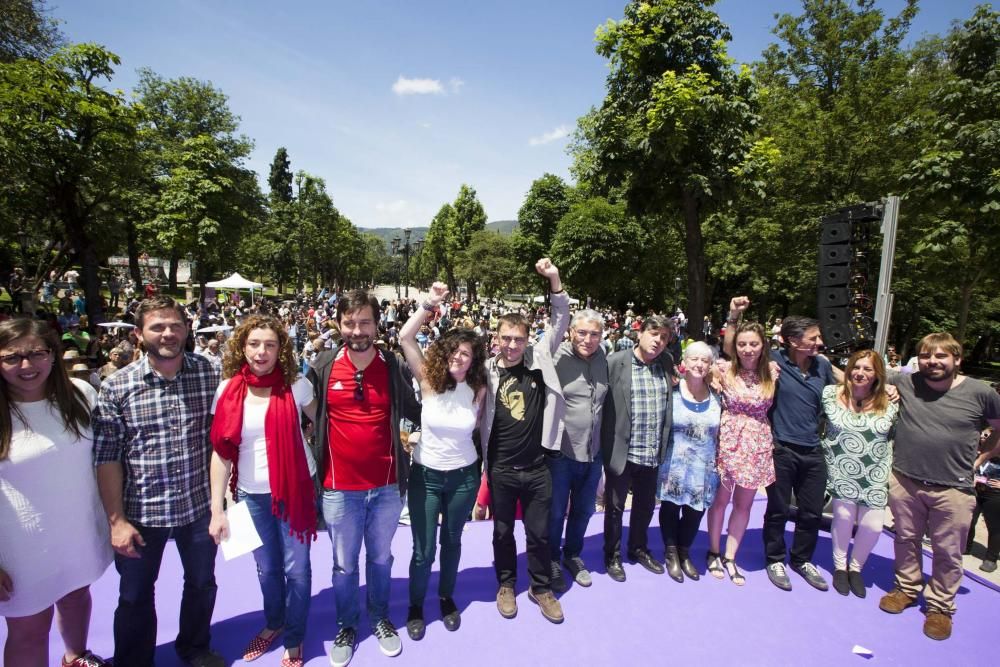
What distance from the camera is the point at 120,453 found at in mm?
2045

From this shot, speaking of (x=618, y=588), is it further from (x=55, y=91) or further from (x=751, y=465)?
(x=55, y=91)

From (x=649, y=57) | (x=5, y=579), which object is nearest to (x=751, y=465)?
(x=5, y=579)

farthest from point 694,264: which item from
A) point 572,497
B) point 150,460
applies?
point 150,460

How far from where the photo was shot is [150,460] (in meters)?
2.08

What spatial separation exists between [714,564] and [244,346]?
11.2 feet

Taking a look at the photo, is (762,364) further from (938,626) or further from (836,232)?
(836,232)

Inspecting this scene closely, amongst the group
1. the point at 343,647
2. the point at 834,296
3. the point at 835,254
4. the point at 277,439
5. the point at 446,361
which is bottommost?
the point at 343,647

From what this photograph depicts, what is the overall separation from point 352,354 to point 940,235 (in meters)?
10.9

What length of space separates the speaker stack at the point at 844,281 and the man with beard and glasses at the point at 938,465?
2.61 meters

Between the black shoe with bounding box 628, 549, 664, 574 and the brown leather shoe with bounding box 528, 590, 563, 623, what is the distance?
0.80 metres

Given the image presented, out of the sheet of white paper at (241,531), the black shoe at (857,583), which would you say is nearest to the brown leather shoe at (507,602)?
the sheet of white paper at (241,531)

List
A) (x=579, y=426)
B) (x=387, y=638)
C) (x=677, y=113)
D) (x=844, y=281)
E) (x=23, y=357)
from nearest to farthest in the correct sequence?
1. (x=23, y=357)
2. (x=387, y=638)
3. (x=579, y=426)
4. (x=844, y=281)
5. (x=677, y=113)

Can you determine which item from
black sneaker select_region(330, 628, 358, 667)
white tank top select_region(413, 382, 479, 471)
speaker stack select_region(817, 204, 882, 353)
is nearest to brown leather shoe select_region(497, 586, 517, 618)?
black sneaker select_region(330, 628, 358, 667)

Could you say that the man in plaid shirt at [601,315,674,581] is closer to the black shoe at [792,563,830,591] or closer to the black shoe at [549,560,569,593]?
the black shoe at [549,560,569,593]
